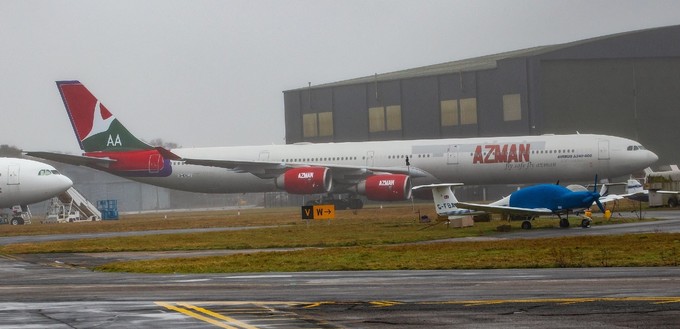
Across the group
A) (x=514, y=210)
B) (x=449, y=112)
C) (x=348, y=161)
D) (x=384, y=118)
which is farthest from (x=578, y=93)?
(x=514, y=210)

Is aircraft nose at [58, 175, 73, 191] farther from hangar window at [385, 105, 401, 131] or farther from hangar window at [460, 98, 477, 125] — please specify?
hangar window at [385, 105, 401, 131]

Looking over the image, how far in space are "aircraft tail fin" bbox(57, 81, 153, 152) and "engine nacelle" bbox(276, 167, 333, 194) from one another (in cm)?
1272

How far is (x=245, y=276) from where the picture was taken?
82.1ft

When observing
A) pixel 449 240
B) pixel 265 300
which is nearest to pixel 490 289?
pixel 265 300

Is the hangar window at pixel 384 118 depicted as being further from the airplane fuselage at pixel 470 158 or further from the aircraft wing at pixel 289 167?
the aircraft wing at pixel 289 167

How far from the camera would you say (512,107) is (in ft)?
295

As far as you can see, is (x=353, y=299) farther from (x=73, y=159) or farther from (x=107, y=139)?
(x=107, y=139)

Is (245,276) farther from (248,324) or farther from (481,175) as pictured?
(481,175)

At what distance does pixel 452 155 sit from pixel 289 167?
34.5 ft

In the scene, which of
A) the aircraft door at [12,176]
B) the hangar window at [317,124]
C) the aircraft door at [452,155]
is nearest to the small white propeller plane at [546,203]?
the aircraft door at [452,155]

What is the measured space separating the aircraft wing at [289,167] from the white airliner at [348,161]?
0.06m

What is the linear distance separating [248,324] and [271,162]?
188 ft

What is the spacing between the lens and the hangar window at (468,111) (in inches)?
3632

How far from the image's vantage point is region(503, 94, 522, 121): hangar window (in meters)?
89.2
